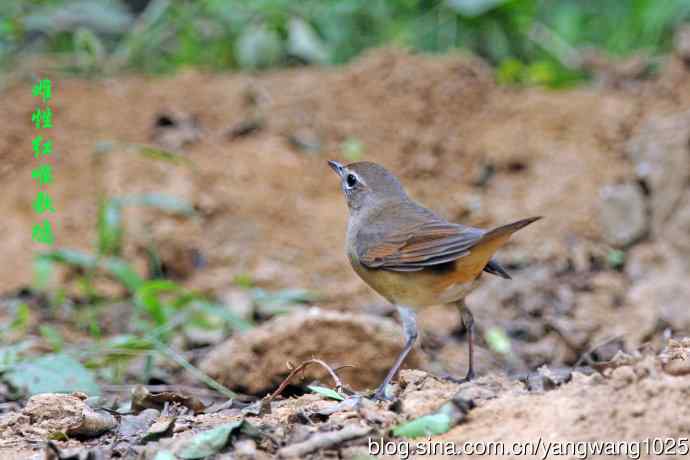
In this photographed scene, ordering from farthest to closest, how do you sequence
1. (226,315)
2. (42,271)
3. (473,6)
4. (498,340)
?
1. (473,6)
2. (498,340)
3. (42,271)
4. (226,315)

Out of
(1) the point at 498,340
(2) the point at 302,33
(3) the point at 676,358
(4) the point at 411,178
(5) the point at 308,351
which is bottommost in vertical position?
(1) the point at 498,340

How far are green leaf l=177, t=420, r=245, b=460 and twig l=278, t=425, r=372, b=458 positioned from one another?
23cm

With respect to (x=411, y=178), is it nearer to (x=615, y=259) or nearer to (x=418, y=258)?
(x=615, y=259)

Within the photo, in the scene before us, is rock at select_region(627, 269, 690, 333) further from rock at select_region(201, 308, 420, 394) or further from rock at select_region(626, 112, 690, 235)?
rock at select_region(201, 308, 420, 394)

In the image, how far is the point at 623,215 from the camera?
8430 millimetres

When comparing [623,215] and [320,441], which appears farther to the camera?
[623,215]

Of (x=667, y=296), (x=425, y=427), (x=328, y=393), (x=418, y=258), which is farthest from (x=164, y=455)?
(x=667, y=296)

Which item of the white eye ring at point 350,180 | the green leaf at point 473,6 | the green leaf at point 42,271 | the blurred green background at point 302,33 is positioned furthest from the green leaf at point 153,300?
the green leaf at point 473,6

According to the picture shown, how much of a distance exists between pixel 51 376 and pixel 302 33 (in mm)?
5481

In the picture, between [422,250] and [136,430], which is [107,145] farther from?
[136,430]

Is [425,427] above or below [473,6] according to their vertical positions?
below

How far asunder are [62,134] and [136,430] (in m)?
5.08

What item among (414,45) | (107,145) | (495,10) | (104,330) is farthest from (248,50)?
(104,330)

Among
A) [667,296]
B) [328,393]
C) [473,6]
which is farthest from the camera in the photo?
[473,6]
